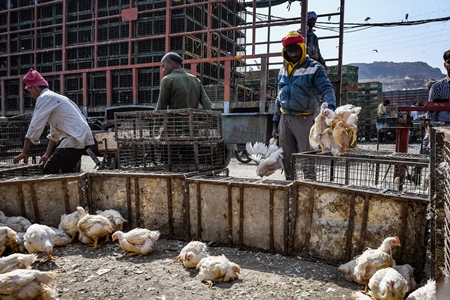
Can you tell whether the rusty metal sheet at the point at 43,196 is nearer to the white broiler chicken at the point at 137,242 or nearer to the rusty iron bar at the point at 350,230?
the white broiler chicken at the point at 137,242

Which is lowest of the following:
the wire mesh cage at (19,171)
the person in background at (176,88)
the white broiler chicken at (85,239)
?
the white broiler chicken at (85,239)

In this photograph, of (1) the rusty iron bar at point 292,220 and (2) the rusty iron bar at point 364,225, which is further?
(1) the rusty iron bar at point 292,220

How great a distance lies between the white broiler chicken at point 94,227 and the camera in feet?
11.5

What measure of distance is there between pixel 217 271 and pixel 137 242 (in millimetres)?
935

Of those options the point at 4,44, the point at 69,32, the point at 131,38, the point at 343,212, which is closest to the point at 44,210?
the point at 343,212

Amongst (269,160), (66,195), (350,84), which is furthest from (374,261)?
(350,84)

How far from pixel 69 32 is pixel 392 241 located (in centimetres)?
1545

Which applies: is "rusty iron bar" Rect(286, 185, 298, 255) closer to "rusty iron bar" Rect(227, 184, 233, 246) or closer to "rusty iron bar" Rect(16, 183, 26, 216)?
"rusty iron bar" Rect(227, 184, 233, 246)

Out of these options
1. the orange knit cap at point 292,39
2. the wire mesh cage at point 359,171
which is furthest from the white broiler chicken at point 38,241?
the orange knit cap at point 292,39

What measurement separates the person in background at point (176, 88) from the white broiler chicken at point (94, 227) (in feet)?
7.38

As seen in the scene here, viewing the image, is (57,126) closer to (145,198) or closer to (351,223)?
(145,198)

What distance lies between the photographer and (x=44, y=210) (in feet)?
13.3

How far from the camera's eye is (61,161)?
4.95 m

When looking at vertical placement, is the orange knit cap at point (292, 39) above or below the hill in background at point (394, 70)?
below
